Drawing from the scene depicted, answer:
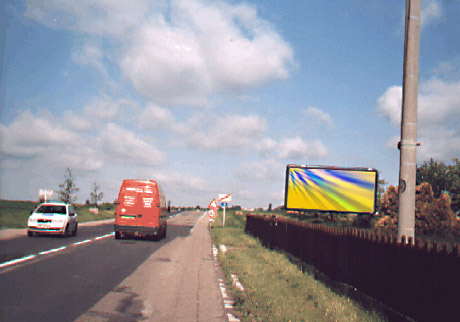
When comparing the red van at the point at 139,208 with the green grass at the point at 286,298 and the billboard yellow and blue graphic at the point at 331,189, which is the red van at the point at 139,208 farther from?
the green grass at the point at 286,298

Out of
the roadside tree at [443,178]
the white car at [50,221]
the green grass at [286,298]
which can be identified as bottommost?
the green grass at [286,298]

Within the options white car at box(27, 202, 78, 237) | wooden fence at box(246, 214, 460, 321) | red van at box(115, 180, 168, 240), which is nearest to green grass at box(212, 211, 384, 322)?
wooden fence at box(246, 214, 460, 321)

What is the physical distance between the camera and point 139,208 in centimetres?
2209

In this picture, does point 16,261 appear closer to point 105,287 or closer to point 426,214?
point 105,287

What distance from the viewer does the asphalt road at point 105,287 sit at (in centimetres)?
722

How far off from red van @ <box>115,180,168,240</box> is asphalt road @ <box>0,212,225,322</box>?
5957 mm

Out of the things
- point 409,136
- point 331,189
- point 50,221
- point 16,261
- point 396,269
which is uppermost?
point 409,136

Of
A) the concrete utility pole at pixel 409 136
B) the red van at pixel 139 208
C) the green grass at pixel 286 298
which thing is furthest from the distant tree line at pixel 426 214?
the concrete utility pole at pixel 409 136

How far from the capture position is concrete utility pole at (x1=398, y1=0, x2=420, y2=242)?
686cm

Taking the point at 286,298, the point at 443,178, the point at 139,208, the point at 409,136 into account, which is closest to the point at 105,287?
the point at 286,298

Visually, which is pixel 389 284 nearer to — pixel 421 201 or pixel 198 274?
pixel 198 274

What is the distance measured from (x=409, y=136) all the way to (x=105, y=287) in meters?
6.61

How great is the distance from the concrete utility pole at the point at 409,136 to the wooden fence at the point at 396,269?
16.7 inches

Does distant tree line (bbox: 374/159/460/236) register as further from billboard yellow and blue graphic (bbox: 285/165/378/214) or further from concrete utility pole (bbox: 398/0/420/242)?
concrete utility pole (bbox: 398/0/420/242)
